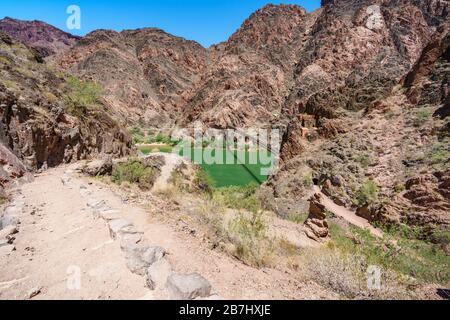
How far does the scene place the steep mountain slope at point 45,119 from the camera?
8289 millimetres

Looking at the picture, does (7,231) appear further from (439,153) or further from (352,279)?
(439,153)

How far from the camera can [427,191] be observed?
9414 millimetres

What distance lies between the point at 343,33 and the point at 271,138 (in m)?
31.2

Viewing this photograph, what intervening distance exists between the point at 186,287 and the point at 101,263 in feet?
4.42

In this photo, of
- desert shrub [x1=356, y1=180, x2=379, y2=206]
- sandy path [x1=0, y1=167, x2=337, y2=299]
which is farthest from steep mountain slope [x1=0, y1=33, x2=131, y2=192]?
desert shrub [x1=356, y1=180, x2=379, y2=206]

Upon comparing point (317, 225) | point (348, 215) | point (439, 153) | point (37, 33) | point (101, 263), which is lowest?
point (348, 215)

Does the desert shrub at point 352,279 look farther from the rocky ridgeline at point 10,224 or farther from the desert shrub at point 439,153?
the desert shrub at point 439,153

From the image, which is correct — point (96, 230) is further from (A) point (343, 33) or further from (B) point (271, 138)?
(A) point (343, 33)

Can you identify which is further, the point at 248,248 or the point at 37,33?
the point at 37,33

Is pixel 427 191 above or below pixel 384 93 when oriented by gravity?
below

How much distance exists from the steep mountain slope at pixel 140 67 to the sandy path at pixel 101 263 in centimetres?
6068

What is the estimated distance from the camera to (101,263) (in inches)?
137

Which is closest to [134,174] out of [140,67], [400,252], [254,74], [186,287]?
[186,287]
